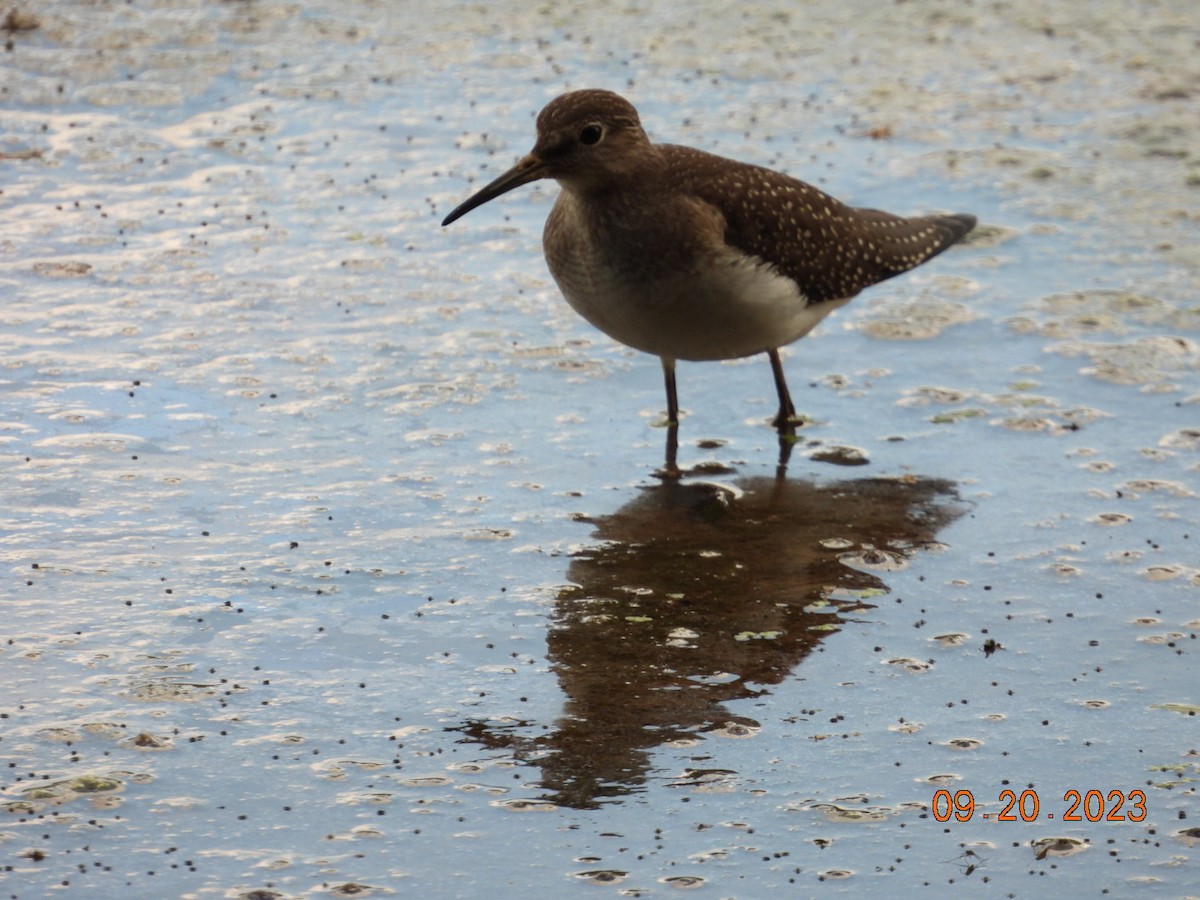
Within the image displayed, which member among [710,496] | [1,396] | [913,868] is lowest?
[913,868]

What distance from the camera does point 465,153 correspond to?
10797 millimetres

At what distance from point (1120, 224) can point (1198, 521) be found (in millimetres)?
3352

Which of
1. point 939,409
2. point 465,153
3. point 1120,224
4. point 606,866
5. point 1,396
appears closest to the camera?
point 606,866

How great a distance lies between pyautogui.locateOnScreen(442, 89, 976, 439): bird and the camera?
742 centimetres

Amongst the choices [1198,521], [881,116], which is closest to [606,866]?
[1198,521]

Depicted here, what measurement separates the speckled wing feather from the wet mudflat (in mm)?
581

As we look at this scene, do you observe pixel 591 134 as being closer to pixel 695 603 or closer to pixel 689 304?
pixel 689 304

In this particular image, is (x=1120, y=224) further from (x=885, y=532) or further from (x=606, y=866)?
(x=606, y=866)

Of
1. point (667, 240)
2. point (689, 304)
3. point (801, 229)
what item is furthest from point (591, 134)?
point (801, 229)

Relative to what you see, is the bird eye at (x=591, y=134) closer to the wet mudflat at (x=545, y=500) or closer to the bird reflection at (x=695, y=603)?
the wet mudflat at (x=545, y=500)

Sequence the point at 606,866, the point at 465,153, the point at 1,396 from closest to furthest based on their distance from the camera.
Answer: the point at 606,866
the point at 1,396
the point at 465,153
